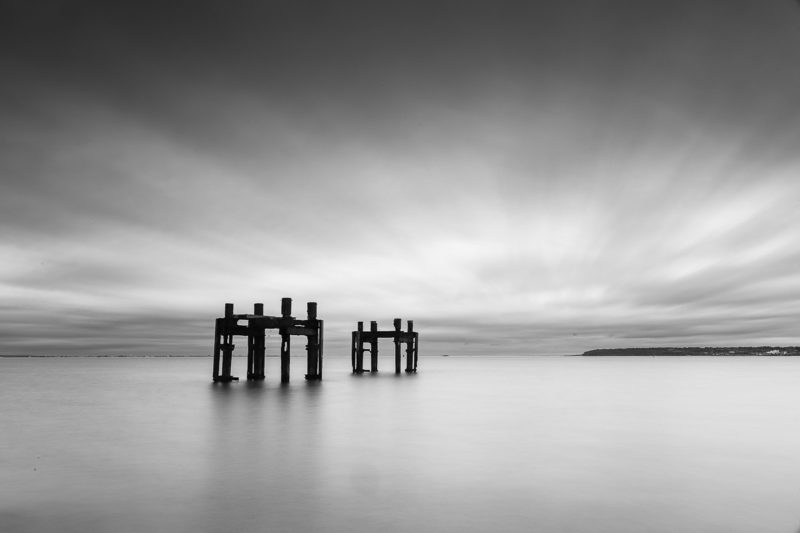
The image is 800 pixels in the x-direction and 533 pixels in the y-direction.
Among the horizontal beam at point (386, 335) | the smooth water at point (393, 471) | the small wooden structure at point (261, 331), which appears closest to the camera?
the smooth water at point (393, 471)

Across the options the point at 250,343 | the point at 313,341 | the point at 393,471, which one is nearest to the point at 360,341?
the point at 313,341

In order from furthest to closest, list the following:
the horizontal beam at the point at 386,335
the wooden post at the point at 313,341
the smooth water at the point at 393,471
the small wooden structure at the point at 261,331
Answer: the horizontal beam at the point at 386,335 < the wooden post at the point at 313,341 < the small wooden structure at the point at 261,331 < the smooth water at the point at 393,471

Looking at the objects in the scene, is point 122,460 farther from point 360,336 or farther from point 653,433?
point 360,336

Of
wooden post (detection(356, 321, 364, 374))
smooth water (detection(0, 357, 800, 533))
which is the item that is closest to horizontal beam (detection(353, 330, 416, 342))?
wooden post (detection(356, 321, 364, 374))

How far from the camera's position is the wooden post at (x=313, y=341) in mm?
27266

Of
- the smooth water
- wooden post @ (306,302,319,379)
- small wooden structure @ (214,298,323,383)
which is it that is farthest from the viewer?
wooden post @ (306,302,319,379)

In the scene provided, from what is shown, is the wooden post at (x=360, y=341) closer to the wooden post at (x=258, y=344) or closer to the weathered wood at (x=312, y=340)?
the weathered wood at (x=312, y=340)

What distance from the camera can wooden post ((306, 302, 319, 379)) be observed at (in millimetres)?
27266

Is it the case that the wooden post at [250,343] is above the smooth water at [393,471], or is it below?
above

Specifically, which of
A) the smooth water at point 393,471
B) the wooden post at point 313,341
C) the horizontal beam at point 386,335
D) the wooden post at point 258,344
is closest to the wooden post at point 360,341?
the horizontal beam at point 386,335

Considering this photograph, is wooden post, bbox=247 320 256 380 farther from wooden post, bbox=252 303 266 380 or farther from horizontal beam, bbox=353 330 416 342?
horizontal beam, bbox=353 330 416 342

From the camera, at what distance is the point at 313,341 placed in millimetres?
28516

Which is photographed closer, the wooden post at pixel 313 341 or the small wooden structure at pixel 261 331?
the small wooden structure at pixel 261 331

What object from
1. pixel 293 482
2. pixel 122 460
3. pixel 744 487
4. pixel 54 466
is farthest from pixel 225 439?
pixel 744 487
